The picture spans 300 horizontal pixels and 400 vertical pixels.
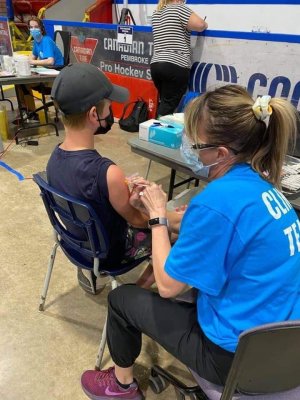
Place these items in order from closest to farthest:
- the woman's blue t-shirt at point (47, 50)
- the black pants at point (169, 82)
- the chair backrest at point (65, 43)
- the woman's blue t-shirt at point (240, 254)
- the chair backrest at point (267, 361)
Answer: the chair backrest at point (267, 361), the woman's blue t-shirt at point (240, 254), the black pants at point (169, 82), the woman's blue t-shirt at point (47, 50), the chair backrest at point (65, 43)

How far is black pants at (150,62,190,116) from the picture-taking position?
344cm

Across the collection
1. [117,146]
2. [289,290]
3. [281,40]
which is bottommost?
[117,146]

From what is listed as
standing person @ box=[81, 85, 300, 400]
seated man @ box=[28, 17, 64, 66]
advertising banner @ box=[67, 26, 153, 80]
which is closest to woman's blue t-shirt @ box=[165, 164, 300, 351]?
standing person @ box=[81, 85, 300, 400]

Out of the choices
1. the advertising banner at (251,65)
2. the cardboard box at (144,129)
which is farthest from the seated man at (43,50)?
the cardboard box at (144,129)

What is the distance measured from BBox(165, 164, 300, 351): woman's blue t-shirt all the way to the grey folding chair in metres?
0.10

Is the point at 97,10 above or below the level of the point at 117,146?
above

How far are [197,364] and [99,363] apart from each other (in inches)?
26.9

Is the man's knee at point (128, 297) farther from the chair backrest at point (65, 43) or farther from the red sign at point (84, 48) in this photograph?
the red sign at point (84, 48)

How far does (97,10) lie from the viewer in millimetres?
6113

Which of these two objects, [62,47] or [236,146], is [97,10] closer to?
[62,47]

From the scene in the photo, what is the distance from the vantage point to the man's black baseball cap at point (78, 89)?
1.22m

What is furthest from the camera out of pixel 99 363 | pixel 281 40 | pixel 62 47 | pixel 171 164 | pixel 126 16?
pixel 126 16

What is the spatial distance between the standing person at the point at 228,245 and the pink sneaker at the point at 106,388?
402 mm

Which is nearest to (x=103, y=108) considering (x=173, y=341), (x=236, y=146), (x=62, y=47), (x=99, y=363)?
(x=236, y=146)
